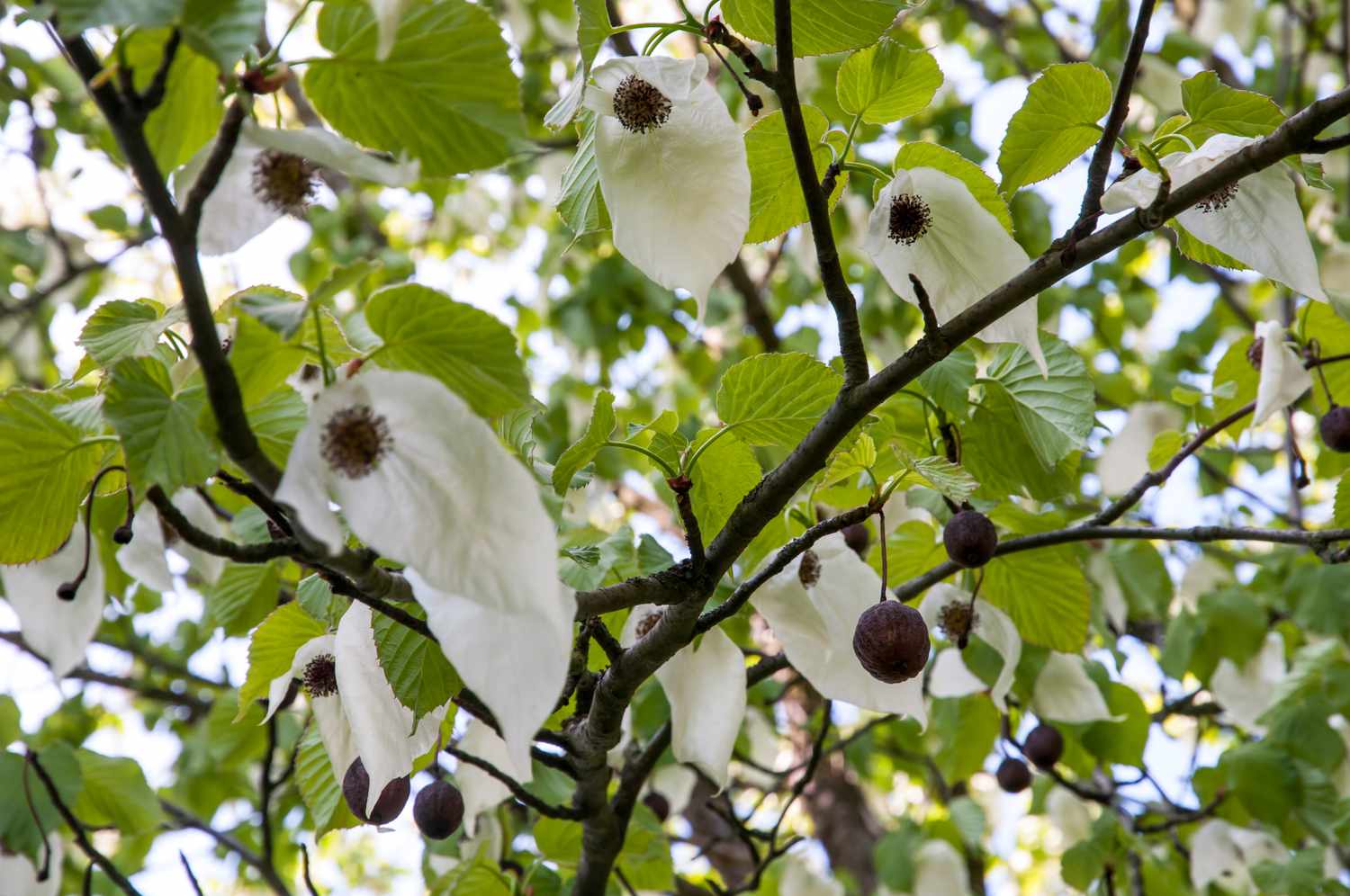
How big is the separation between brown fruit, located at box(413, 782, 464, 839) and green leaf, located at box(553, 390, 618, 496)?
16.7 inches

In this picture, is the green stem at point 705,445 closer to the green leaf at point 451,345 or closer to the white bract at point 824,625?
the white bract at point 824,625

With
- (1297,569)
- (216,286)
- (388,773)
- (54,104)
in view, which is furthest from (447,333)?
(216,286)

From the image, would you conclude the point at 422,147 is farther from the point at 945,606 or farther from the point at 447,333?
the point at 945,606

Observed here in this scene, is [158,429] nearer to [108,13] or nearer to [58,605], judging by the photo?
[108,13]

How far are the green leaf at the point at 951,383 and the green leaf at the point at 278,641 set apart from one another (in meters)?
0.66

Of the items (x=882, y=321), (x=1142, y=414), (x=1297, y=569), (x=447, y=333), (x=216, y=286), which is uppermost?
(x=216, y=286)

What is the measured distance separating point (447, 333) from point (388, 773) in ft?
1.29

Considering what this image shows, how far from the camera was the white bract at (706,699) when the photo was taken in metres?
1.12

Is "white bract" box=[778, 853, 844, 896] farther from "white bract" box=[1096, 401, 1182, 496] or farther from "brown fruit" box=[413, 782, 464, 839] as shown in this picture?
"brown fruit" box=[413, 782, 464, 839]

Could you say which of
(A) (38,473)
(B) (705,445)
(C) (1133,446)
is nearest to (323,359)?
(A) (38,473)

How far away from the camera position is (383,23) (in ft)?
2.11

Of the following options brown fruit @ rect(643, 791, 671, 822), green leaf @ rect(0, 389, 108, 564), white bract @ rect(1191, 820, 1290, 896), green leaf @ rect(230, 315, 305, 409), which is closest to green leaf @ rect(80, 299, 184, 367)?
green leaf @ rect(0, 389, 108, 564)

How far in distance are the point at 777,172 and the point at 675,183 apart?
0.16 metres

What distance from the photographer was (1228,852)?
7.18 feet
